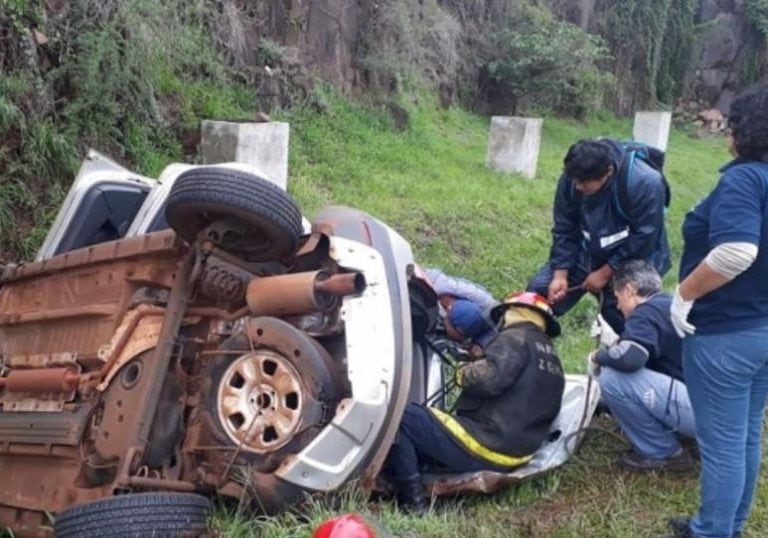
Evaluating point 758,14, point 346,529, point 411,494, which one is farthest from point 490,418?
point 758,14

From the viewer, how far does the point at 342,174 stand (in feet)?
A: 30.8

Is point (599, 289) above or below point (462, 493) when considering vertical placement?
above

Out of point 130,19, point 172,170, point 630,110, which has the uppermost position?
point 130,19

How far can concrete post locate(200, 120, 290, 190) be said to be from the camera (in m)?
7.55

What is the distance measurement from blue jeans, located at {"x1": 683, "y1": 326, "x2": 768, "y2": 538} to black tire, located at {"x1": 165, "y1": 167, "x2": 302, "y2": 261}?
1.49 meters

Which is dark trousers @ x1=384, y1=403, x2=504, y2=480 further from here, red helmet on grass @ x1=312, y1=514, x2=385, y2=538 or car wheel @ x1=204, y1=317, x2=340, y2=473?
red helmet on grass @ x1=312, y1=514, x2=385, y2=538

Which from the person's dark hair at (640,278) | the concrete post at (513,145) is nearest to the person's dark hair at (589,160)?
the person's dark hair at (640,278)

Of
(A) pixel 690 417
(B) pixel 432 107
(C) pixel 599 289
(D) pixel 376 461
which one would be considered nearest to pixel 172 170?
(D) pixel 376 461

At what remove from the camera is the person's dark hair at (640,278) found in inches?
159

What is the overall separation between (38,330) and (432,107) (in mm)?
10240

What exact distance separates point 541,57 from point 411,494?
1275 centimetres

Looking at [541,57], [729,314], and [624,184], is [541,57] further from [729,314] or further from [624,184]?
[729,314]

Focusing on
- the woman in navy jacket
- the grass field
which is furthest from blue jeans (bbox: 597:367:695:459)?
the woman in navy jacket

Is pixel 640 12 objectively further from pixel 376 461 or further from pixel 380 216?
pixel 376 461
